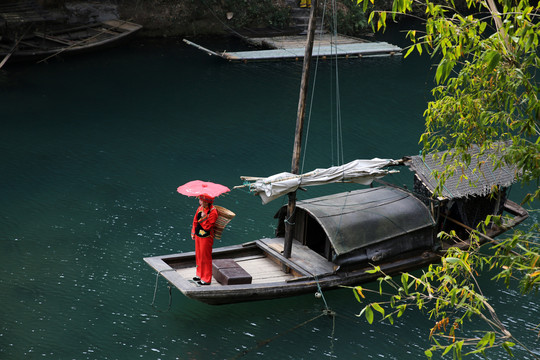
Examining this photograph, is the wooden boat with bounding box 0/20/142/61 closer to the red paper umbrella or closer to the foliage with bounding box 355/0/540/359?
the red paper umbrella

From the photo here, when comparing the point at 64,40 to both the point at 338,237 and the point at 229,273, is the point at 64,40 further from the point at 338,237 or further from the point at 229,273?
the point at 338,237

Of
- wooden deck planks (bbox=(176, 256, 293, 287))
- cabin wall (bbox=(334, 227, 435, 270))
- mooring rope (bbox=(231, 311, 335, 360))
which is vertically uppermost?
cabin wall (bbox=(334, 227, 435, 270))

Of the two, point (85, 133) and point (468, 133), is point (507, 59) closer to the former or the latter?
point (468, 133)

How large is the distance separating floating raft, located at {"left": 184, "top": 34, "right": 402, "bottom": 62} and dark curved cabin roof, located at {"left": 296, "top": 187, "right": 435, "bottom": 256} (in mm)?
14262

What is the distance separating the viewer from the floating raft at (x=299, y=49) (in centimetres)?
2620

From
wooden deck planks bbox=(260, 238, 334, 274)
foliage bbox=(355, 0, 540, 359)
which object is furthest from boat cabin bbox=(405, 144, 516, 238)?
foliage bbox=(355, 0, 540, 359)

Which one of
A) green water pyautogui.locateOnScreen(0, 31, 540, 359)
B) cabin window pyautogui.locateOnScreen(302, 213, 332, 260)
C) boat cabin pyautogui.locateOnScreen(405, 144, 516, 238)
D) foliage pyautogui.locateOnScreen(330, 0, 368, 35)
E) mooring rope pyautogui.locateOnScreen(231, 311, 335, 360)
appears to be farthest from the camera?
foliage pyautogui.locateOnScreen(330, 0, 368, 35)

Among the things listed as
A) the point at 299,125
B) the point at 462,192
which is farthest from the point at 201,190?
the point at 462,192

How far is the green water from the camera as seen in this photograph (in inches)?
415

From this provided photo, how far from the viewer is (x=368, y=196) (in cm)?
1227

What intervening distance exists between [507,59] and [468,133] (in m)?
1.23

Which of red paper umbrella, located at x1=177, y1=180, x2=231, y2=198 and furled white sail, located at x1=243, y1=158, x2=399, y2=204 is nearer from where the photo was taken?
red paper umbrella, located at x1=177, y1=180, x2=231, y2=198

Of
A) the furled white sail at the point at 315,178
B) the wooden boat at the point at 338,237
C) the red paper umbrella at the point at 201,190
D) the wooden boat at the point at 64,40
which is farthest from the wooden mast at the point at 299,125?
the wooden boat at the point at 64,40

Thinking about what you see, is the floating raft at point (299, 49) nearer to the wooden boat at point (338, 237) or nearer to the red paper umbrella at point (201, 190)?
the wooden boat at point (338, 237)
